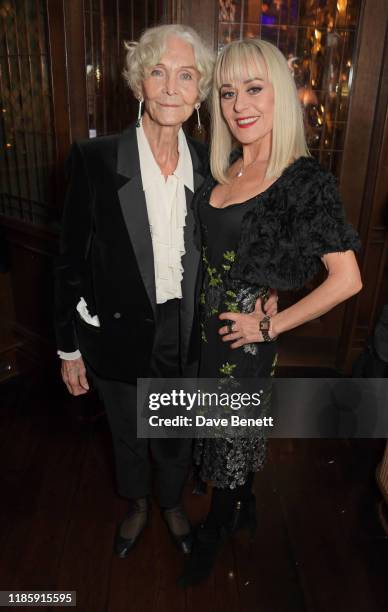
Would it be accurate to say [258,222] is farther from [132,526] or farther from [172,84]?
[132,526]

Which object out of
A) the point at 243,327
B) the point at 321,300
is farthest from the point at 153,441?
the point at 321,300

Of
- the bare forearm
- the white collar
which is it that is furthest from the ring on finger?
the white collar

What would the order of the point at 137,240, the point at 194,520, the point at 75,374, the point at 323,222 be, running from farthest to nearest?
the point at 194,520, the point at 75,374, the point at 137,240, the point at 323,222

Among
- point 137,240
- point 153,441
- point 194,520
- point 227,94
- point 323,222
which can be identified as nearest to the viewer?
point 323,222

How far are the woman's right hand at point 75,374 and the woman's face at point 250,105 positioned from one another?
0.93 metres

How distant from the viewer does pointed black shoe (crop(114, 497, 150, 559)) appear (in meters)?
1.89

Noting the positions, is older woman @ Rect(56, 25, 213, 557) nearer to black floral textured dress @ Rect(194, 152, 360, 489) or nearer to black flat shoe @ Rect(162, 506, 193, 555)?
black floral textured dress @ Rect(194, 152, 360, 489)

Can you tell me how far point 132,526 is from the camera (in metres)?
1.95

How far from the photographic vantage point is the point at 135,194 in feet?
5.00

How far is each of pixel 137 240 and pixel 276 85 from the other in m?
0.58


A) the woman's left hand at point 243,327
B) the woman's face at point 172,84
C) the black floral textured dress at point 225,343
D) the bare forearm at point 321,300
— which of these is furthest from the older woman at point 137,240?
the bare forearm at point 321,300

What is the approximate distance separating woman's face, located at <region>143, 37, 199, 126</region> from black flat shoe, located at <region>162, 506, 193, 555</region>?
4.70ft

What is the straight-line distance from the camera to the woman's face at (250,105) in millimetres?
1359

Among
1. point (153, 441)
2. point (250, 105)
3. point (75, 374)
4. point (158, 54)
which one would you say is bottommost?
point (153, 441)
